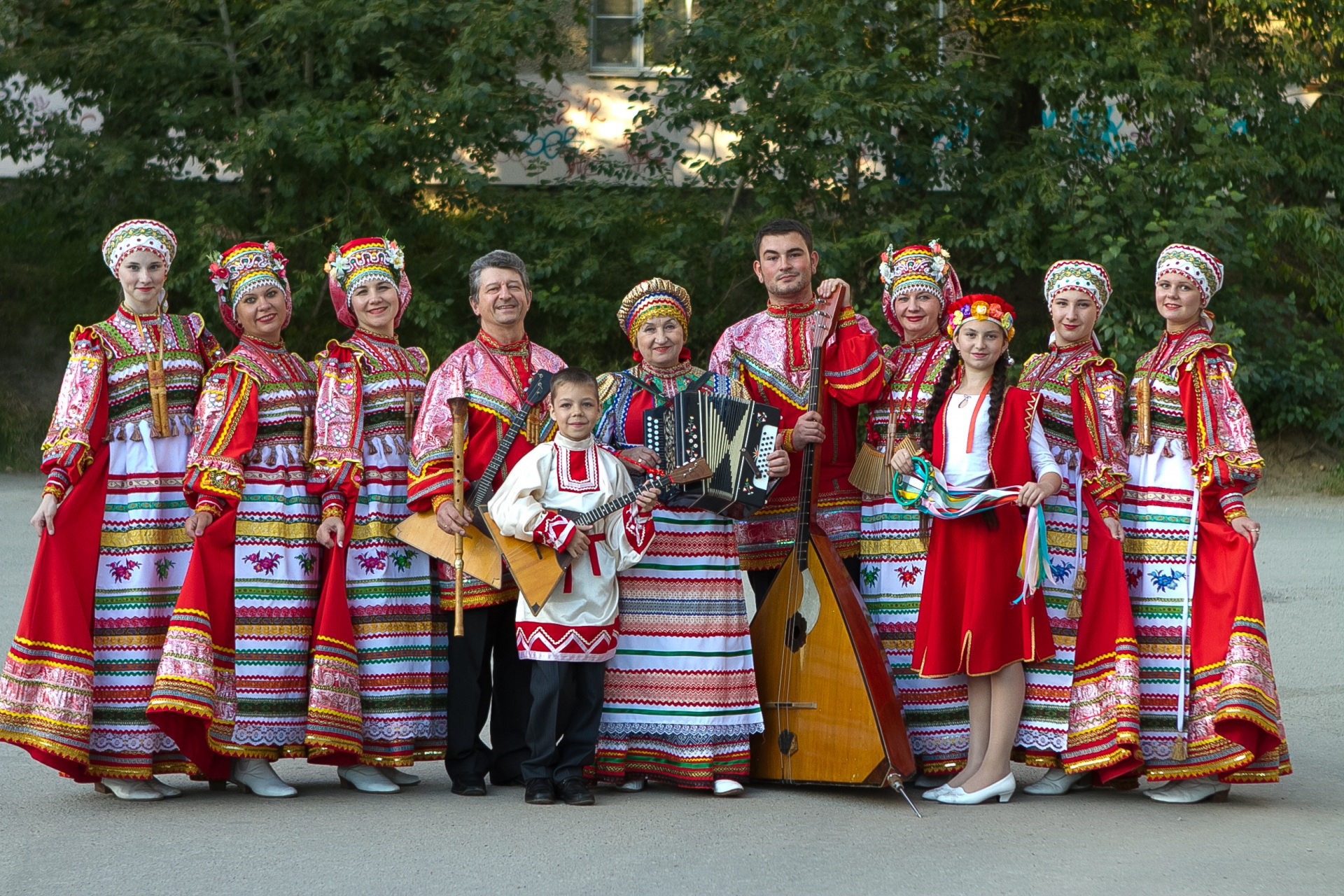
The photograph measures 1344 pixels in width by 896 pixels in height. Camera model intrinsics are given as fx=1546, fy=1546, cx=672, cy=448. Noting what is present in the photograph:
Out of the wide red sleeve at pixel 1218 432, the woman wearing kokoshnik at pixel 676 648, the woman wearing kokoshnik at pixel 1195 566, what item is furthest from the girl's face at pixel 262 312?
the wide red sleeve at pixel 1218 432

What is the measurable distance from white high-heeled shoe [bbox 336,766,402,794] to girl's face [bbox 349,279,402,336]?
1.56 m

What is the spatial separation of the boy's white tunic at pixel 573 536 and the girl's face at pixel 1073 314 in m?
1.67

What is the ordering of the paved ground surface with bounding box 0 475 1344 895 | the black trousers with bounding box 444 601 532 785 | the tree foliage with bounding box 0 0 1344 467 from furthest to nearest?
the tree foliage with bounding box 0 0 1344 467
the black trousers with bounding box 444 601 532 785
the paved ground surface with bounding box 0 475 1344 895

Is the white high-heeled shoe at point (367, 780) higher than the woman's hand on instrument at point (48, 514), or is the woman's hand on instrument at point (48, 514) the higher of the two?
the woman's hand on instrument at point (48, 514)

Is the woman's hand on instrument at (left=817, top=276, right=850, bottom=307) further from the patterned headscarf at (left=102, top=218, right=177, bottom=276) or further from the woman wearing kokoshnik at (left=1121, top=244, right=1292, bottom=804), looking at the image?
the patterned headscarf at (left=102, top=218, right=177, bottom=276)

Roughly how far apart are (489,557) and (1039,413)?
6.55ft

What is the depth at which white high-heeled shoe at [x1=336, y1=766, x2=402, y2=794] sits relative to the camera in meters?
5.43

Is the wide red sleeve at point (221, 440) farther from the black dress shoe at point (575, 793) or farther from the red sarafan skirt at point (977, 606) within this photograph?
the red sarafan skirt at point (977, 606)

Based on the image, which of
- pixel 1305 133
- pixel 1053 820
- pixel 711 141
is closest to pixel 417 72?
pixel 711 141

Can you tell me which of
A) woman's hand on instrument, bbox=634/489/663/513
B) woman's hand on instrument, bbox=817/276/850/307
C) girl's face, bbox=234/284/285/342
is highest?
woman's hand on instrument, bbox=817/276/850/307

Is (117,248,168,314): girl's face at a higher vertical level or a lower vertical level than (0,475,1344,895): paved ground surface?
higher

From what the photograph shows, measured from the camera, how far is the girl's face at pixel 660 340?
212 inches

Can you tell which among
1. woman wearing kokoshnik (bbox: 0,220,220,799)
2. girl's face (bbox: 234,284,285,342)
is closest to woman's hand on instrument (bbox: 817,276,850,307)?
girl's face (bbox: 234,284,285,342)

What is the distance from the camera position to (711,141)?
14.6m
